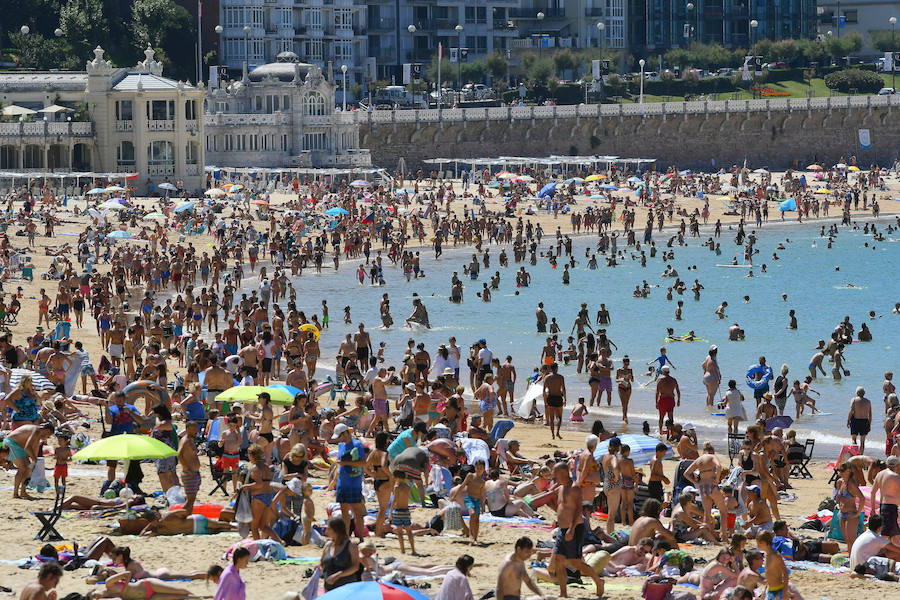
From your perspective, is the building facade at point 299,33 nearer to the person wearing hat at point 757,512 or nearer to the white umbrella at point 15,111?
the white umbrella at point 15,111

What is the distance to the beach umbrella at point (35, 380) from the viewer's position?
1967 centimetres

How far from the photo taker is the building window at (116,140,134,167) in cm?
6216

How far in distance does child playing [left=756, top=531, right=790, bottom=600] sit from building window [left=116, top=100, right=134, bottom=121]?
52976mm

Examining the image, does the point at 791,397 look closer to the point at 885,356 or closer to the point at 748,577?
the point at 885,356

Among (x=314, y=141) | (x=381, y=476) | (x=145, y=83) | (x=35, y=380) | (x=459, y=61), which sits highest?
(x=459, y=61)

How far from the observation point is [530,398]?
22.6 m

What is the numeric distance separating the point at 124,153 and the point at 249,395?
45574mm

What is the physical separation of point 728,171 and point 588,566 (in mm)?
72184

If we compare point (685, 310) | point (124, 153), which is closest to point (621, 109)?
point (124, 153)

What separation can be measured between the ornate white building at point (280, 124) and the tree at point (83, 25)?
10.3 meters

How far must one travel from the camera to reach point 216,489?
648 inches

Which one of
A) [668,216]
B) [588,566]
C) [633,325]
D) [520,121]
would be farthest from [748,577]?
[520,121]

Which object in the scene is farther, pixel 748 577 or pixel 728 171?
pixel 728 171

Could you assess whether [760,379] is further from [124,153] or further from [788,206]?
[124,153]
